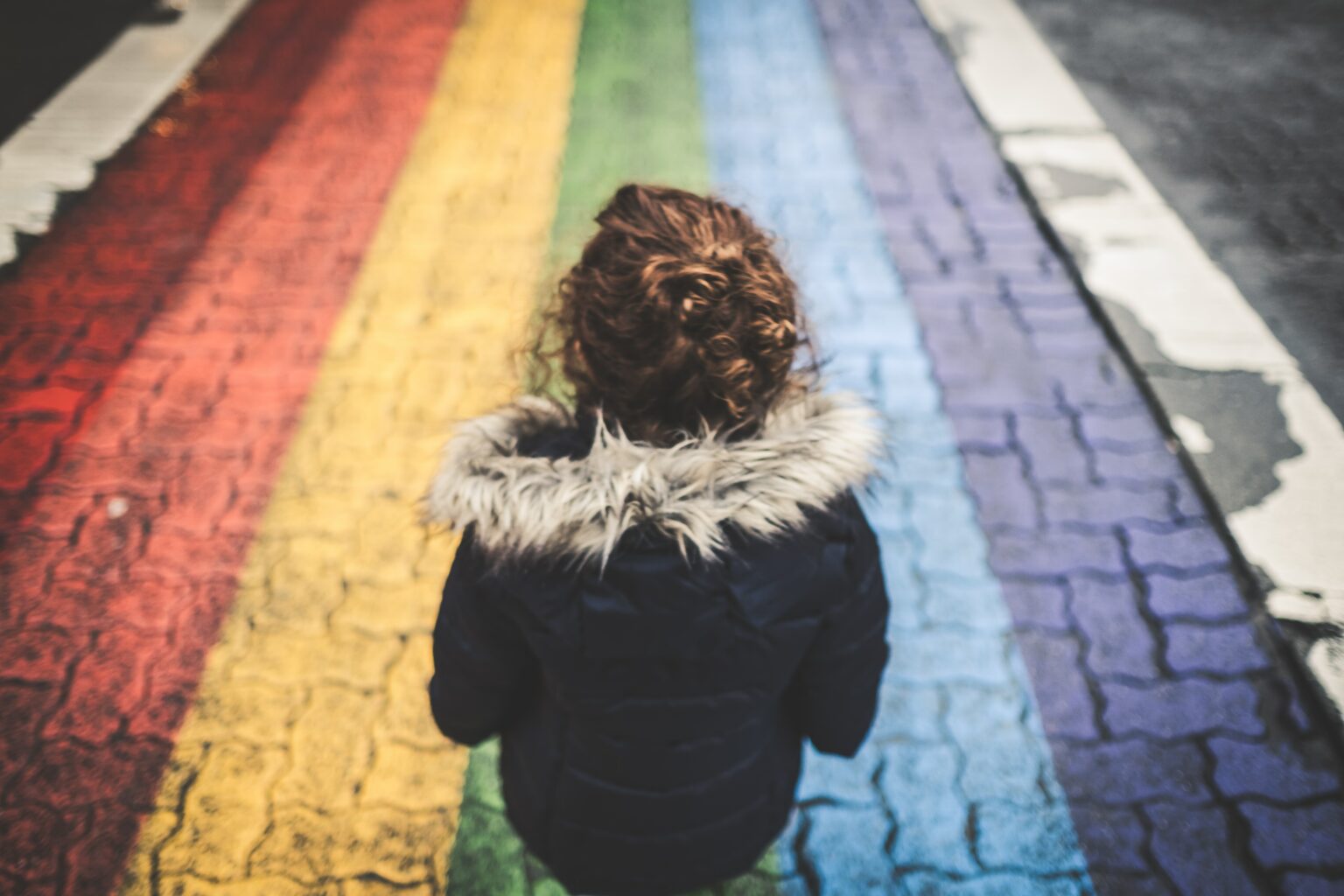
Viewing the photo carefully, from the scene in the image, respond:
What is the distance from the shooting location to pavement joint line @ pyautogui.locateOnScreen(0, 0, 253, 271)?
13.8 feet

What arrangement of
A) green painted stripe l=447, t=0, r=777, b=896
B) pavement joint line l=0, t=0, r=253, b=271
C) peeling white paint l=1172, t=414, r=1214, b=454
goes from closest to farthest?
green painted stripe l=447, t=0, r=777, b=896 → peeling white paint l=1172, t=414, r=1214, b=454 → pavement joint line l=0, t=0, r=253, b=271

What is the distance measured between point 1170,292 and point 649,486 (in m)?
3.74

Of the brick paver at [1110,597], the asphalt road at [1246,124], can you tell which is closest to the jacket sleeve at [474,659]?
the brick paver at [1110,597]

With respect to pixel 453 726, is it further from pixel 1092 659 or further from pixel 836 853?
pixel 1092 659

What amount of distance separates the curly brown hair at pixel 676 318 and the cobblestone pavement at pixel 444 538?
1524 millimetres

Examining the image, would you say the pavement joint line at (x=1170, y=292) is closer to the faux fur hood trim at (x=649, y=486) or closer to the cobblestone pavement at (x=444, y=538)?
the cobblestone pavement at (x=444, y=538)

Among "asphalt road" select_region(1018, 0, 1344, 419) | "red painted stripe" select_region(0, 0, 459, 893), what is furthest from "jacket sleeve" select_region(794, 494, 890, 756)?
"asphalt road" select_region(1018, 0, 1344, 419)

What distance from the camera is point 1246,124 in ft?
16.4

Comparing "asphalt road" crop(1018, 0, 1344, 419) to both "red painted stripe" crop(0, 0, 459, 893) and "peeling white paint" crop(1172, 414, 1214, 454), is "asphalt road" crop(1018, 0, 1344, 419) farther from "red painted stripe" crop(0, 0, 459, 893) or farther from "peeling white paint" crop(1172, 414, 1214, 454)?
"red painted stripe" crop(0, 0, 459, 893)

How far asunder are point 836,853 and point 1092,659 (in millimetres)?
1103

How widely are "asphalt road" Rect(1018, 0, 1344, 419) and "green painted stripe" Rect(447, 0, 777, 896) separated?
110 inches

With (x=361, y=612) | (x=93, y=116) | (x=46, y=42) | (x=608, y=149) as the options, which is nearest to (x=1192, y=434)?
(x=361, y=612)

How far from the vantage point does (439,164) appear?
4.72 metres

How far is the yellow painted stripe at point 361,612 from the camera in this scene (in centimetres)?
216
